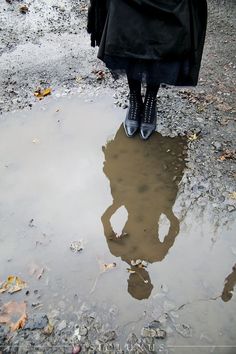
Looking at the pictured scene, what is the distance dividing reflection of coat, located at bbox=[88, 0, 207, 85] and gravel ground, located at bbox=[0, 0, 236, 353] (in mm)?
811

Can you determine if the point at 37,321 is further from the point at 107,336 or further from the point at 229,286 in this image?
the point at 229,286

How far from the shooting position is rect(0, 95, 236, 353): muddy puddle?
210 centimetres

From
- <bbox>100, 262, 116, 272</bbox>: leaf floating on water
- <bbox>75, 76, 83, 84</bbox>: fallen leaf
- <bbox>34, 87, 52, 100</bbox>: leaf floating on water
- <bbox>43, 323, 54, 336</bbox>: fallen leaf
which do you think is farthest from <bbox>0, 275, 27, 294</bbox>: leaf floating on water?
<bbox>75, 76, 83, 84</bbox>: fallen leaf

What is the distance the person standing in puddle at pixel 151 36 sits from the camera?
227 cm

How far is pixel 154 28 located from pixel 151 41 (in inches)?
3.1

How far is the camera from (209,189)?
2684 millimetres

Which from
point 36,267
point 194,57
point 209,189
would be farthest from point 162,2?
point 36,267

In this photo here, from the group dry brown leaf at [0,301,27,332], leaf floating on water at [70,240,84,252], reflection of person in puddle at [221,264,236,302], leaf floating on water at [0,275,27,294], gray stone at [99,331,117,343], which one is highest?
reflection of person in puddle at [221,264,236,302]

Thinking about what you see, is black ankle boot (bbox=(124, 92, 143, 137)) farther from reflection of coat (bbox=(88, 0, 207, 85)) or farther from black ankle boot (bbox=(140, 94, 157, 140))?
reflection of coat (bbox=(88, 0, 207, 85))

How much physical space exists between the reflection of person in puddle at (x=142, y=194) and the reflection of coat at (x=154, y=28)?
79 cm

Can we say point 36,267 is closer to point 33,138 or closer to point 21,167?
point 21,167

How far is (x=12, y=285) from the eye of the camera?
7.24 ft

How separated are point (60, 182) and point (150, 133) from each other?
2.86 feet

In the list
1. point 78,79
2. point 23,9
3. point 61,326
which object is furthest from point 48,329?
point 23,9
